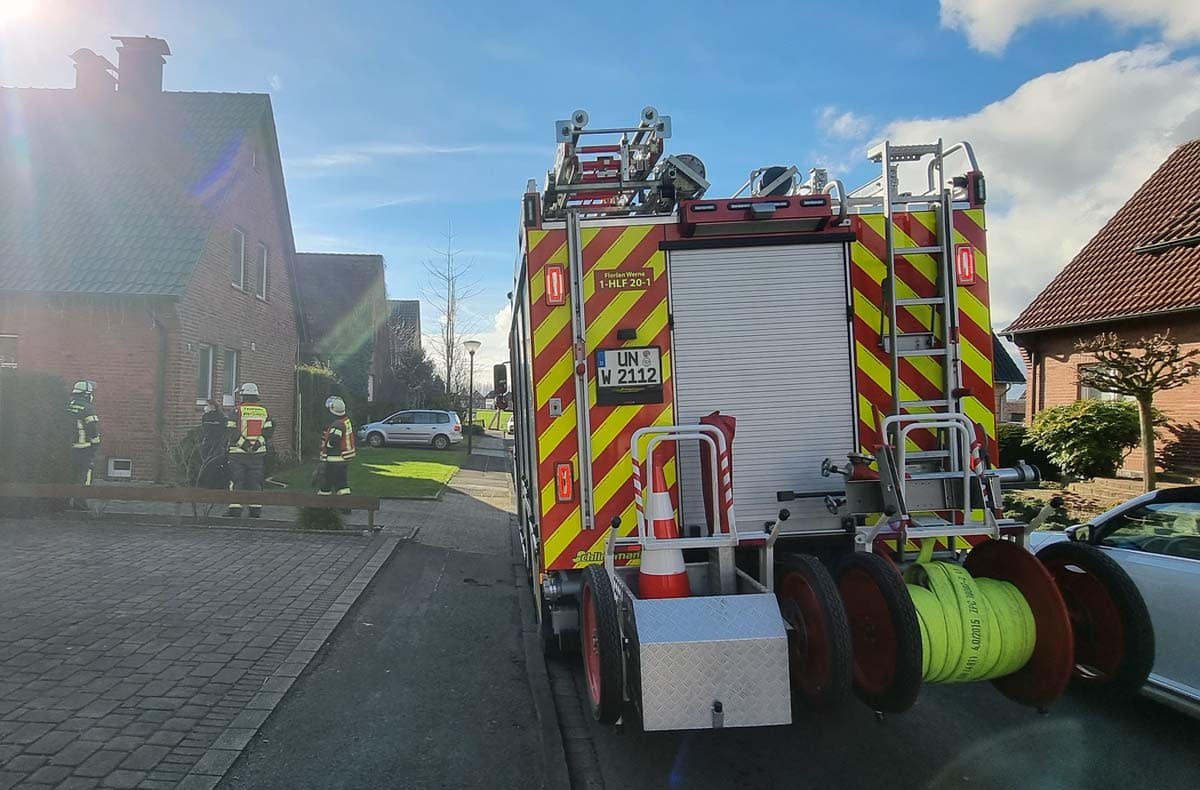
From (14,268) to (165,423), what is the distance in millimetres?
3586

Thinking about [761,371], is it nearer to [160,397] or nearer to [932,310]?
[932,310]

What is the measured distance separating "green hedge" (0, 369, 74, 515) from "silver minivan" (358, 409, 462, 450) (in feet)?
51.8

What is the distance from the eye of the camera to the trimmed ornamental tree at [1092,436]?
40.5ft

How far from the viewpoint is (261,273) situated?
1764 cm

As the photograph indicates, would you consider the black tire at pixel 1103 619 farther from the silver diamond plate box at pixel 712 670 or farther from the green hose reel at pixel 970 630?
the silver diamond plate box at pixel 712 670

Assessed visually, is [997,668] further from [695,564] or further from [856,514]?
[695,564]

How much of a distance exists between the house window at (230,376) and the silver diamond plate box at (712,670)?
47.9ft

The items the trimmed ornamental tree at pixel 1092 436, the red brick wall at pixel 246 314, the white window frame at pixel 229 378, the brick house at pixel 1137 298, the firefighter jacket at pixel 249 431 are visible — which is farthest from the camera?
the white window frame at pixel 229 378

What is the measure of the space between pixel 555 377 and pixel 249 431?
7638mm

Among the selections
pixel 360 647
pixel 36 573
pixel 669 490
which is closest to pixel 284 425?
pixel 36 573

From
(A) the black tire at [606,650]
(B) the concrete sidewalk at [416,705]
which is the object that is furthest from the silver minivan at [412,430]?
(A) the black tire at [606,650]

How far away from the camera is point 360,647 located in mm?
5512

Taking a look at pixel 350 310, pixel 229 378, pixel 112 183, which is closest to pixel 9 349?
pixel 229 378

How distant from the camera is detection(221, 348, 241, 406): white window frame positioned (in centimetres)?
1548
